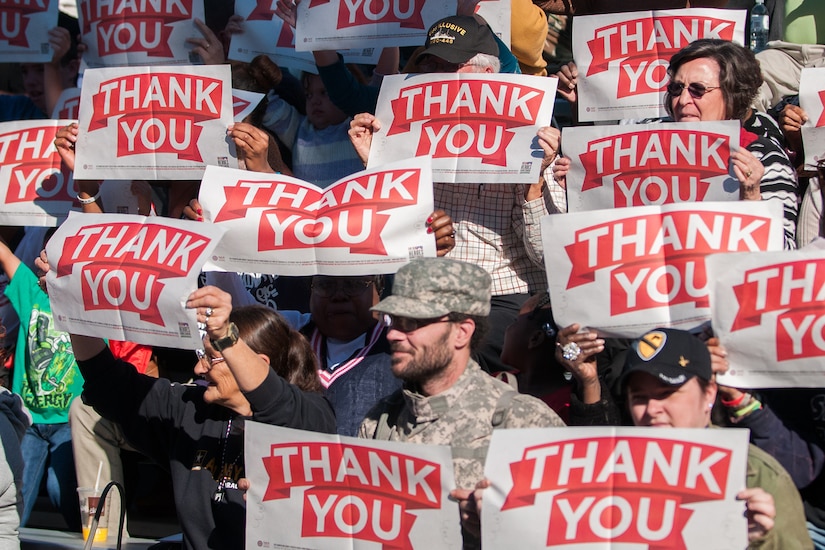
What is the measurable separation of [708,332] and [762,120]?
149 cm

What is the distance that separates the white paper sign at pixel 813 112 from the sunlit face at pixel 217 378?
266cm

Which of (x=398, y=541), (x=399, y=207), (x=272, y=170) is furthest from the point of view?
(x=272, y=170)

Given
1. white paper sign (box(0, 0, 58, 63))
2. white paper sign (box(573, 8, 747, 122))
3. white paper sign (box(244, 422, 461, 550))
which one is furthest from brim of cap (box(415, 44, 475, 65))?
white paper sign (box(0, 0, 58, 63))

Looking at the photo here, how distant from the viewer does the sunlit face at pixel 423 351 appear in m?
4.23

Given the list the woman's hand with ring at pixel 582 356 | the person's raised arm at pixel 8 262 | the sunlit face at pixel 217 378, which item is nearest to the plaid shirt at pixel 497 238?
the woman's hand with ring at pixel 582 356

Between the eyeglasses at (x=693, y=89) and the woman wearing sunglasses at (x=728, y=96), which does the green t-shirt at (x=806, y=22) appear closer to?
the woman wearing sunglasses at (x=728, y=96)

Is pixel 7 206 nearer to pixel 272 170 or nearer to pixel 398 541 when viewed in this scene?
pixel 272 170

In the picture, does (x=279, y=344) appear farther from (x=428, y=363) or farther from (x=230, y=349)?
(x=428, y=363)

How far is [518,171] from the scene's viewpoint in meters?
5.52

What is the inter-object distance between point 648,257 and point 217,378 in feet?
5.68

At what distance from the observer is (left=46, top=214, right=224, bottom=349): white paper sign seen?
15.6ft

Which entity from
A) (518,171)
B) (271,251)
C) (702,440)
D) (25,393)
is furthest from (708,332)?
(25,393)

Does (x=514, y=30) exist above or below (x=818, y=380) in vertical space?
above

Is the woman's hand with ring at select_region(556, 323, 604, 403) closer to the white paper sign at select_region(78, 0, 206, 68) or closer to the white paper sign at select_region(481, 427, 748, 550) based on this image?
the white paper sign at select_region(481, 427, 748, 550)
